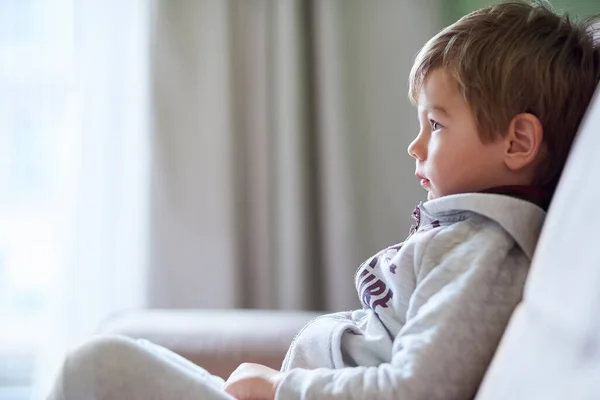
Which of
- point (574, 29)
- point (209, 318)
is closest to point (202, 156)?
point (209, 318)

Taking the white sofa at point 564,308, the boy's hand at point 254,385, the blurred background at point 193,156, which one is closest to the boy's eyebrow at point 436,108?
the white sofa at point 564,308

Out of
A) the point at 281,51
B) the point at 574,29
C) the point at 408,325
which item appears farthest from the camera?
the point at 281,51

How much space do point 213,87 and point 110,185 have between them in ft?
1.34

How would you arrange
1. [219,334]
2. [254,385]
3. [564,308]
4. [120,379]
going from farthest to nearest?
[219,334], [254,385], [120,379], [564,308]

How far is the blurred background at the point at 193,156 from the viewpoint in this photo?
1821 mm

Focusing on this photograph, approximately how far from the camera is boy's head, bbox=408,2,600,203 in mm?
772

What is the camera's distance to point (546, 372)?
49 cm

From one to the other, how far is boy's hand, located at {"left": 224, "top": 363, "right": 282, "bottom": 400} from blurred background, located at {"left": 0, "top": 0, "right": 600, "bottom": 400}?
1024mm

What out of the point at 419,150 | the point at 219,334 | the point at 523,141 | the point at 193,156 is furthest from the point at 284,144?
the point at 523,141

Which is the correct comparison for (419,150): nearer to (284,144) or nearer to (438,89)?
(438,89)

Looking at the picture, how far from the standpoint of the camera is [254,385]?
0.76m

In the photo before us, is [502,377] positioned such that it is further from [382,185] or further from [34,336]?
[34,336]

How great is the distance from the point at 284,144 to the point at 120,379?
121 cm

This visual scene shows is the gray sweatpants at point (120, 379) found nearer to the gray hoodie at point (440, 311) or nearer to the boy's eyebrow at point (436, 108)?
the gray hoodie at point (440, 311)
